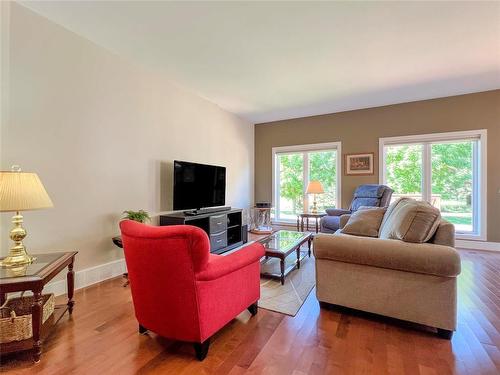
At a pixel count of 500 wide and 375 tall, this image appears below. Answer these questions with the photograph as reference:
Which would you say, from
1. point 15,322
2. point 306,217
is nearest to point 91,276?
point 15,322

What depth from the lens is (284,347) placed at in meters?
1.63

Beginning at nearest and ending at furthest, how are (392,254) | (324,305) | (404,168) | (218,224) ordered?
(392,254), (324,305), (218,224), (404,168)

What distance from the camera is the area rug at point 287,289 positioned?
86.0 inches

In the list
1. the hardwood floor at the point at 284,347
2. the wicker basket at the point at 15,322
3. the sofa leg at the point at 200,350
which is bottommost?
the hardwood floor at the point at 284,347

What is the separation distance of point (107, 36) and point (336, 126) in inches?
165

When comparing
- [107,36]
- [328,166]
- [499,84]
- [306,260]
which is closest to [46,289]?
[107,36]

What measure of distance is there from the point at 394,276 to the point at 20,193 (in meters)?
2.65

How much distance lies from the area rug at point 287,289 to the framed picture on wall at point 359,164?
2514mm

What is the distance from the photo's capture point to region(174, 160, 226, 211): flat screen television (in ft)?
11.5

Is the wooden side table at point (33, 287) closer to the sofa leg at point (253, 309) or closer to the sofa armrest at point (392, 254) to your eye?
the sofa leg at point (253, 309)

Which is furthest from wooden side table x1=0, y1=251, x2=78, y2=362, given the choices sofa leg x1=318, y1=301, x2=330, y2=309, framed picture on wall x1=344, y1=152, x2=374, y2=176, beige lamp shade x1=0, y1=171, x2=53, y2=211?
framed picture on wall x1=344, y1=152, x2=374, y2=176

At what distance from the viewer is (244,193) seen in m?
5.60

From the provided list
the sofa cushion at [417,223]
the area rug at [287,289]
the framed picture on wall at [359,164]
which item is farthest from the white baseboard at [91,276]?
the framed picture on wall at [359,164]

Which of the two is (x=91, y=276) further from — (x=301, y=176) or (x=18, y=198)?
(x=301, y=176)
